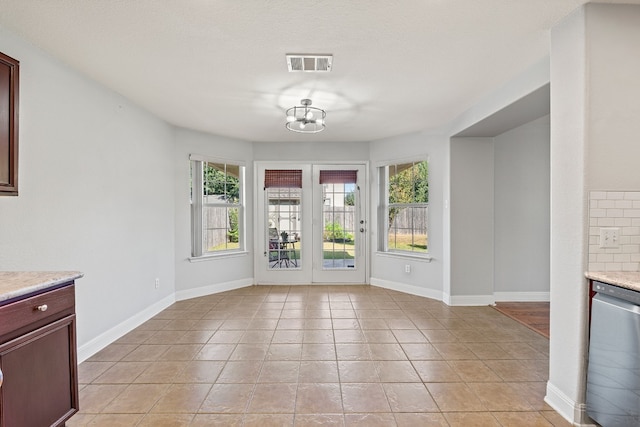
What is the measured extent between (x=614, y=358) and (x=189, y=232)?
452cm

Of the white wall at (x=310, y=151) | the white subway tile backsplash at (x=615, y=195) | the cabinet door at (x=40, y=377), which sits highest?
the white wall at (x=310, y=151)

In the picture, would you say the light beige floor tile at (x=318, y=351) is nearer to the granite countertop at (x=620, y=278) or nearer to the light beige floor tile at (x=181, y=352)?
the light beige floor tile at (x=181, y=352)

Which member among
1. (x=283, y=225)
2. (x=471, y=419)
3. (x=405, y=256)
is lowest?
(x=471, y=419)

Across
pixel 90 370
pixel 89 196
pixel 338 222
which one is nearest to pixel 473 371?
pixel 90 370

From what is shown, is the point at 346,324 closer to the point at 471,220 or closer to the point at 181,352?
the point at 181,352

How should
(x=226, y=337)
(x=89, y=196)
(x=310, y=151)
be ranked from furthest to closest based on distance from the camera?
(x=310, y=151) → (x=226, y=337) → (x=89, y=196)

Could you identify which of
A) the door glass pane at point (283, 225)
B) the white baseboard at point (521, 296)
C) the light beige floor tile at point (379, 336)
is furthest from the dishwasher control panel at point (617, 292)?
the door glass pane at point (283, 225)

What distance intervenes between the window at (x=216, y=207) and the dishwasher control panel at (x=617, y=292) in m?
4.46

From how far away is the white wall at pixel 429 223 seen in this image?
14.9 feet

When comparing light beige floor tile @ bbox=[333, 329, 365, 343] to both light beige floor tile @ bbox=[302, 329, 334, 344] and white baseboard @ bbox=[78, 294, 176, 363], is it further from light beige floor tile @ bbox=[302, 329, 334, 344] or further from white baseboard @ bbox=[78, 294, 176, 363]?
white baseboard @ bbox=[78, 294, 176, 363]

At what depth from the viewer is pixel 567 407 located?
6.40 ft

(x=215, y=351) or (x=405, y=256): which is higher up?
(x=405, y=256)

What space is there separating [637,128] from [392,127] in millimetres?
2848

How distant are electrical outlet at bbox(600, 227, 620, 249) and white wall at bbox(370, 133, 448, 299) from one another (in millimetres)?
2622
